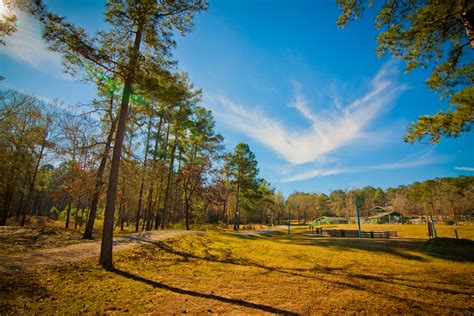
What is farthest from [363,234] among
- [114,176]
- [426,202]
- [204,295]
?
[426,202]

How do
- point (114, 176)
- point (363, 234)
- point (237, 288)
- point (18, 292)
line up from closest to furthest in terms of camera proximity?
1. point (18, 292)
2. point (237, 288)
3. point (114, 176)
4. point (363, 234)

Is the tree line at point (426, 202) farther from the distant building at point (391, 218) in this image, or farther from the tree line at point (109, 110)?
the tree line at point (109, 110)

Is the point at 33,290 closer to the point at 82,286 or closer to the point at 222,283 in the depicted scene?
the point at 82,286

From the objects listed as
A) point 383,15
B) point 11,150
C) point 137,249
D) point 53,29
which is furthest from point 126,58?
point 11,150

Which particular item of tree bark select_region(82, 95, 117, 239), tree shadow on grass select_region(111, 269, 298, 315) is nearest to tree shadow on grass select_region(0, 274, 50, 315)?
tree shadow on grass select_region(111, 269, 298, 315)

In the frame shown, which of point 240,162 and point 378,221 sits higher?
point 240,162

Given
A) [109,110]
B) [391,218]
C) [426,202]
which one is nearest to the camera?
[109,110]

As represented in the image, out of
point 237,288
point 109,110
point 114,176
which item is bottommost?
point 237,288

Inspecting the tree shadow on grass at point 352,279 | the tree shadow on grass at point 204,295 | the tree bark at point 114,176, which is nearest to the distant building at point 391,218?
the tree shadow on grass at point 352,279

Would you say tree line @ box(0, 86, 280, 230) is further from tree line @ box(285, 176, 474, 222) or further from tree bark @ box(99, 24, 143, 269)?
tree line @ box(285, 176, 474, 222)

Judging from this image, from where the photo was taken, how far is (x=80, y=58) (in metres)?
→ 7.22

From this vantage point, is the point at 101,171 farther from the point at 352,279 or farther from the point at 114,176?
the point at 352,279

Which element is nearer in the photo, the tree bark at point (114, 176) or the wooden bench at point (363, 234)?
the tree bark at point (114, 176)

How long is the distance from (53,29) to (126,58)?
2096 millimetres
